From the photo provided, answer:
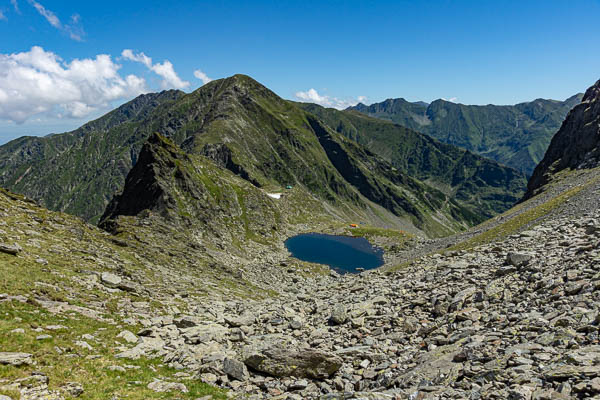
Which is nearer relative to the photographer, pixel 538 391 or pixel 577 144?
pixel 538 391

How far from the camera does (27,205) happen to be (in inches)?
1895

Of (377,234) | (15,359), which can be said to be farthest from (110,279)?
(377,234)

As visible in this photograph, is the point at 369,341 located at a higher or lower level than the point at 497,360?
lower

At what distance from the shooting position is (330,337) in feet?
74.7

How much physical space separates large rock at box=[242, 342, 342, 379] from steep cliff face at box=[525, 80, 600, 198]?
12367 cm

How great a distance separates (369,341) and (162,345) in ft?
46.5

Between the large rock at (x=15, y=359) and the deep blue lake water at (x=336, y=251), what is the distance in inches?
4337

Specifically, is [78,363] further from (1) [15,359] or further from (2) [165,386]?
(2) [165,386]

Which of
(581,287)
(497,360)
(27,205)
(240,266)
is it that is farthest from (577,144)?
(27,205)

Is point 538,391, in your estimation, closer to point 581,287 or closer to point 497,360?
point 497,360

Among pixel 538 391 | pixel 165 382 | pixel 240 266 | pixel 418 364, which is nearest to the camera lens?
pixel 538 391

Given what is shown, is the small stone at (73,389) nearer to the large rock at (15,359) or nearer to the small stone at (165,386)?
the large rock at (15,359)

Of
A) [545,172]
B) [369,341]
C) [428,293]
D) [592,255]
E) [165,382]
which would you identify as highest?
[545,172]

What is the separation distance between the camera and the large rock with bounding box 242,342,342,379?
60.1 ft
